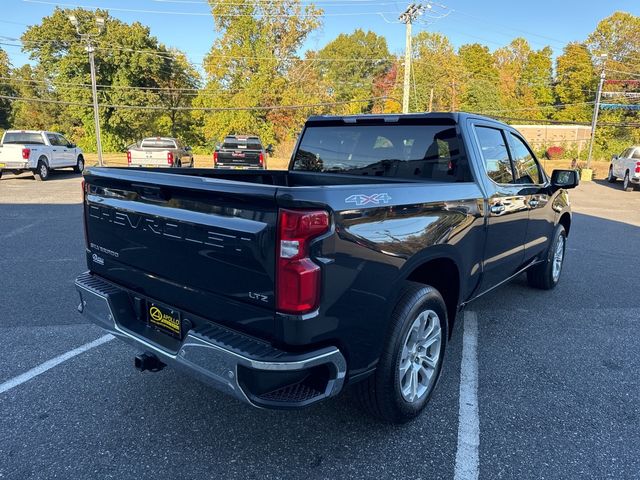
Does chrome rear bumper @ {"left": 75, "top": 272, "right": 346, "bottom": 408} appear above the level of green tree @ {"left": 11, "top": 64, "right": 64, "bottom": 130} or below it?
below

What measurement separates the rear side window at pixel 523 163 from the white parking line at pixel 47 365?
3.94 metres

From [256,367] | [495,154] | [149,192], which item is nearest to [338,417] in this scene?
[256,367]

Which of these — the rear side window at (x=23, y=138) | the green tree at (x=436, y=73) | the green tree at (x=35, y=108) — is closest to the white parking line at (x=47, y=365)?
the rear side window at (x=23, y=138)

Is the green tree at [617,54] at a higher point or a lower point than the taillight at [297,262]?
higher

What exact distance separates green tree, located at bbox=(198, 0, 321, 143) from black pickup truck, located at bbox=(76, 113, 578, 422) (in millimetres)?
38636

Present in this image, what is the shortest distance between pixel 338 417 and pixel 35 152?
18.2 meters

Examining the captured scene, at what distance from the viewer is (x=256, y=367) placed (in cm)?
210

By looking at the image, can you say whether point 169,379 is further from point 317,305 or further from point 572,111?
point 572,111

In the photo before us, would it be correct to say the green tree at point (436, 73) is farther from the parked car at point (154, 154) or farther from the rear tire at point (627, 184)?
the parked car at point (154, 154)

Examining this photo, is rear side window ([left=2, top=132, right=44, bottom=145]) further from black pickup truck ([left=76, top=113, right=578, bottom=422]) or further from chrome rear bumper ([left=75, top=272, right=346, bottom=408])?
chrome rear bumper ([left=75, top=272, right=346, bottom=408])

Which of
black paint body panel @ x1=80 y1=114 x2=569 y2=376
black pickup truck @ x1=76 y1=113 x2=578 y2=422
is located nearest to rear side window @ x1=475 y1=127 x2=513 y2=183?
black pickup truck @ x1=76 y1=113 x2=578 y2=422

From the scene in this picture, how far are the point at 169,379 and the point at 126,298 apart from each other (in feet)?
2.79

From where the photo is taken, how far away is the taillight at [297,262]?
6.79 feet

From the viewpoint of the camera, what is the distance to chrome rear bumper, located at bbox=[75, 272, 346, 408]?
212cm
